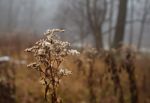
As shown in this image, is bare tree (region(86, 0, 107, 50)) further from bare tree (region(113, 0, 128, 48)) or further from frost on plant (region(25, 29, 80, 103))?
frost on plant (region(25, 29, 80, 103))

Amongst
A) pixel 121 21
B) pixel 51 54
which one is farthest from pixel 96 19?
pixel 51 54

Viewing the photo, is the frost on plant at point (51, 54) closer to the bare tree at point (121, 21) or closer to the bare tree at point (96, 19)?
the bare tree at point (121, 21)

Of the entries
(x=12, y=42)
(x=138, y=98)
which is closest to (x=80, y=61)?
(x=138, y=98)

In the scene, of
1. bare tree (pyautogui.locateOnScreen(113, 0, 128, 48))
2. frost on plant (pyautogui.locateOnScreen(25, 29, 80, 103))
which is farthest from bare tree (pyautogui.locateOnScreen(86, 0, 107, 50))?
frost on plant (pyautogui.locateOnScreen(25, 29, 80, 103))

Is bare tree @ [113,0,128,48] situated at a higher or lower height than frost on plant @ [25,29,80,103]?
higher

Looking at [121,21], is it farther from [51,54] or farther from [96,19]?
[51,54]

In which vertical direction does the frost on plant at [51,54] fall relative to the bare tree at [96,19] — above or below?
below

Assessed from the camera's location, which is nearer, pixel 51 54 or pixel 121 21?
pixel 51 54

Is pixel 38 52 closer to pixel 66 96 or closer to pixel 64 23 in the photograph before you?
pixel 66 96

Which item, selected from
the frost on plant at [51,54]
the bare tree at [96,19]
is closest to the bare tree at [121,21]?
the bare tree at [96,19]

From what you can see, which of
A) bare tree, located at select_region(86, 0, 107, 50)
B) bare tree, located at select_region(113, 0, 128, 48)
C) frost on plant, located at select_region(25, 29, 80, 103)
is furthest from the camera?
bare tree, located at select_region(86, 0, 107, 50)

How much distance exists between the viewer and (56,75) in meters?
3.47

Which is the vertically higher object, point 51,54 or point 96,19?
point 96,19

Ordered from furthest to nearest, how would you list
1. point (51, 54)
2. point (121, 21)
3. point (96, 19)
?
point (96, 19)
point (121, 21)
point (51, 54)
